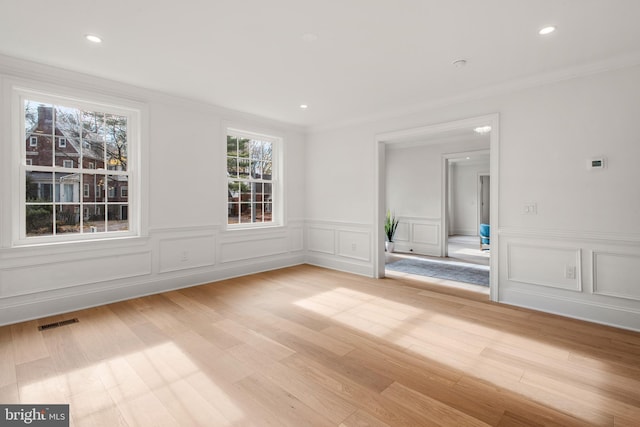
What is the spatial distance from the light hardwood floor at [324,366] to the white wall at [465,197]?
7.72 meters

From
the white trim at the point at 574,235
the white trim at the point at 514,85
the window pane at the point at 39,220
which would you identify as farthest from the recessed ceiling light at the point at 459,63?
the window pane at the point at 39,220

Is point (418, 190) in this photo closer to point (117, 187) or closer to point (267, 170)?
point (267, 170)

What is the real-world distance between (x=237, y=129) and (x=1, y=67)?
2567 millimetres

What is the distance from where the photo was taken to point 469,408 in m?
1.80

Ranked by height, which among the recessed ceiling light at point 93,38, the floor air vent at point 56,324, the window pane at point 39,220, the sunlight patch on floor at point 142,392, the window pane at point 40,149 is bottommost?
the sunlight patch on floor at point 142,392

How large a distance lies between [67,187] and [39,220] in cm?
42

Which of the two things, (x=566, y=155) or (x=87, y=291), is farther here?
(x=87, y=291)

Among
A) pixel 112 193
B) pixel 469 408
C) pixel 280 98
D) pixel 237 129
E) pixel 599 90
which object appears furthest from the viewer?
pixel 237 129

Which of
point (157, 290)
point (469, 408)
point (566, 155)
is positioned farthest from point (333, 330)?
point (566, 155)

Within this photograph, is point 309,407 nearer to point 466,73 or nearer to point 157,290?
point 157,290

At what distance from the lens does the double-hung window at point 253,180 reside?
192 inches

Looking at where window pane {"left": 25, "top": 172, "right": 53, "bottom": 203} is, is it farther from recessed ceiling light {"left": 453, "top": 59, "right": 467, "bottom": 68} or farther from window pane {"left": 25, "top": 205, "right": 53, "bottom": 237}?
recessed ceiling light {"left": 453, "top": 59, "right": 467, "bottom": 68}

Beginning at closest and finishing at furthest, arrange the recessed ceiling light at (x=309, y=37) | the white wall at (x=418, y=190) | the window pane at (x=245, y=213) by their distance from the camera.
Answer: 1. the recessed ceiling light at (x=309, y=37)
2. the window pane at (x=245, y=213)
3. the white wall at (x=418, y=190)

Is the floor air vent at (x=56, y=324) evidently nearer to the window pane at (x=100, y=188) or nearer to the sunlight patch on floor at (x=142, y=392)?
the sunlight patch on floor at (x=142, y=392)
